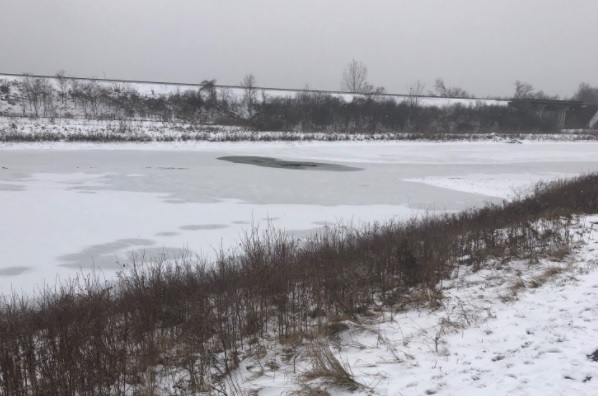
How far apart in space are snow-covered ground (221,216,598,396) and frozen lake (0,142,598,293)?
425 centimetres

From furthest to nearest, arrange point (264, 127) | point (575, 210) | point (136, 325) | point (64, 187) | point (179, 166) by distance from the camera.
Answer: point (264, 127) → point (179, 166) → point (64, 187) → point (575, 210) → point (136, 325)

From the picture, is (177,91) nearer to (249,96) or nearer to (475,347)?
(249,96)

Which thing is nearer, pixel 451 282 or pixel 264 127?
pixel 451 282

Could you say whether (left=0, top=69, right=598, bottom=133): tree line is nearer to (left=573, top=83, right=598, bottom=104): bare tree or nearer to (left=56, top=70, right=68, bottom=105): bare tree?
(left=56, top=70, right=68, bottom=105): bare tree

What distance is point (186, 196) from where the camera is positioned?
12984mm

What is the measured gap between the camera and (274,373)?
3881mm

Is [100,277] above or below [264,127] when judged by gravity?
below

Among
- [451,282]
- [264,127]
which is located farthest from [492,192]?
[264,127]

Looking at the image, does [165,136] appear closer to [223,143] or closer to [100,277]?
[223,143]

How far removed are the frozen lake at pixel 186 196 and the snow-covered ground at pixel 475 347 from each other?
13.9 feet

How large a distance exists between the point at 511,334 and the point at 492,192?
42.1 ft

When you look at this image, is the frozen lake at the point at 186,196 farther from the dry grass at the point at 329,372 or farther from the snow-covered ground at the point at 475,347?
the dry grass at the point at 329,372

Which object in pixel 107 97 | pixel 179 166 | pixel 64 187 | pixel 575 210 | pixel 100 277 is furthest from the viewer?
pixel 107 97

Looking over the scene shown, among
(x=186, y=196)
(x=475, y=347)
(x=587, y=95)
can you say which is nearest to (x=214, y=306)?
(x=475, y=347)
